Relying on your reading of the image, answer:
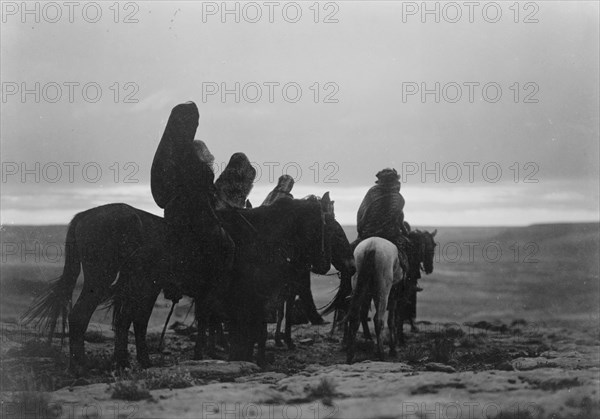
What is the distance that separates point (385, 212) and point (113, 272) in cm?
470

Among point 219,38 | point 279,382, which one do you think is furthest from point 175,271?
point 219,38

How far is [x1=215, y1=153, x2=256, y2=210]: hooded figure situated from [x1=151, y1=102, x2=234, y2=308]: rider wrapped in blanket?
84cm

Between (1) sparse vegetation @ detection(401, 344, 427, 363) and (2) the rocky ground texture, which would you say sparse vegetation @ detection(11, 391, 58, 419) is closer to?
(2) the rocky ground texture

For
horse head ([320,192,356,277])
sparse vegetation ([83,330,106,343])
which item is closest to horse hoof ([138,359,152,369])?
sparse vegetation ([83,330,106,343])

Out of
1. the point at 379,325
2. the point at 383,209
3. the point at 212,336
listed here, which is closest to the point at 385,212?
the point at 383,209

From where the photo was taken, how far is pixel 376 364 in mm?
10109

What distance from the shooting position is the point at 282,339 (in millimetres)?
13914

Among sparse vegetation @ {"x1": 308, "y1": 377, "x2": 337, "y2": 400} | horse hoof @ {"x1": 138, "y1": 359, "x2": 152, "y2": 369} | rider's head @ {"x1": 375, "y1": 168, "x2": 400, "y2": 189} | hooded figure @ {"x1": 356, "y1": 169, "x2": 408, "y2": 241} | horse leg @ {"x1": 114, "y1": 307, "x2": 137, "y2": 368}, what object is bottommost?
sparse vegetation @ {"x1": 308, "y1": 377, "x2": 337, "y2": 400}

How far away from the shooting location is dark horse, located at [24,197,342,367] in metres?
9.02

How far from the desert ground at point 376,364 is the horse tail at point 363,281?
0.83 metres

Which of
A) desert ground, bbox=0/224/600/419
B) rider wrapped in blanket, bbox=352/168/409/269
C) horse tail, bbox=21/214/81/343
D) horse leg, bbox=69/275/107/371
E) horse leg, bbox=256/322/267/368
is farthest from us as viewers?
rider wrapped in blanket, bbox=352/168/409/269

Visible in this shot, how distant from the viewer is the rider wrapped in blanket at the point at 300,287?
1075 cm

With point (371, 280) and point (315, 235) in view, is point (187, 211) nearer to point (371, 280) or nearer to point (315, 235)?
point (315, 235)

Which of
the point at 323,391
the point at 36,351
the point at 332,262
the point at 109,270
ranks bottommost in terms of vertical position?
the point at 323,391
